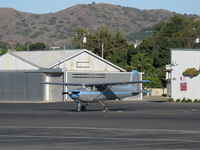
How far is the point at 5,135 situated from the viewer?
23500mm

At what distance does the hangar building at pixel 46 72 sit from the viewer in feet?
228

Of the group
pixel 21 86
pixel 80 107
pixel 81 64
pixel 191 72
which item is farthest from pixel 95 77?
pixel 80 107

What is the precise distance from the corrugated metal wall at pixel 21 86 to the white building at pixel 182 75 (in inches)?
571

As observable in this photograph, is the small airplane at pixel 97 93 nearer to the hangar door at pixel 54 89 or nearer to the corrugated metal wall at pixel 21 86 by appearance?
the hangar door at pixel 54 89

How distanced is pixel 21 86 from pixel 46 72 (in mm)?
3334

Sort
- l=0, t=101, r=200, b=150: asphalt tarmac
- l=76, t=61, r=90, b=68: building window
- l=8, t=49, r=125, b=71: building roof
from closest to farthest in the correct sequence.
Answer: l=0, t=101, r=200, b=150: asphalt tarmac → l=8, t=49, r=125, b=71: building roof → l=76, t=61, r=90, b=68: building window

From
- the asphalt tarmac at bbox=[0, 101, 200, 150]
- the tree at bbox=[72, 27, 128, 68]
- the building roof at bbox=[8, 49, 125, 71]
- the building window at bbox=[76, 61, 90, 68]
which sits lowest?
the asphalt tarmac at bbox=[0, 101, 200, 150]

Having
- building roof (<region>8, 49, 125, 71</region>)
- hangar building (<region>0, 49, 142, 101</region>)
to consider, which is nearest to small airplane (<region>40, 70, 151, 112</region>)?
hangar building (<region>0, 49, 142, 101</region>)

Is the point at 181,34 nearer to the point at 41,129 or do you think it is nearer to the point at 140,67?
the point at 140,67

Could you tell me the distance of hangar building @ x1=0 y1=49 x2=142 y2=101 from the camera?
69438 mm

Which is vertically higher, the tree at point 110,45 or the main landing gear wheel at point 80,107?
the tree at point 110,45

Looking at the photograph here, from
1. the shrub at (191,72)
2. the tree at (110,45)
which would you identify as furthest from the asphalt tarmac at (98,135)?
the tree at (110,45)

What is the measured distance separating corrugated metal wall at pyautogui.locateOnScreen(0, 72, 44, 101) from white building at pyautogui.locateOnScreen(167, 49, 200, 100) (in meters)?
14.5

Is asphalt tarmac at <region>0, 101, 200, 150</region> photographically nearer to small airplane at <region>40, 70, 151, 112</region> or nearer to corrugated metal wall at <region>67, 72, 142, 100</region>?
small airplane at <region>40, 70, 151, 112</region>
